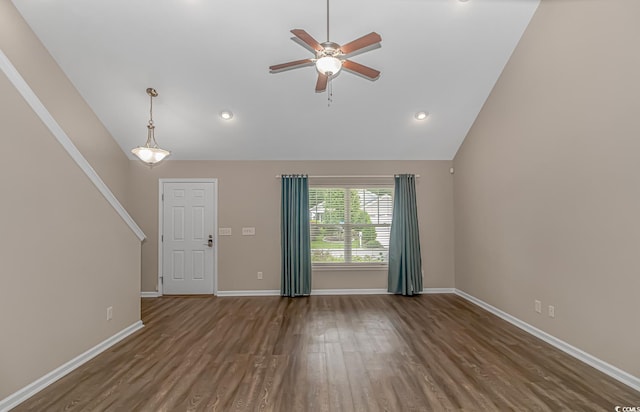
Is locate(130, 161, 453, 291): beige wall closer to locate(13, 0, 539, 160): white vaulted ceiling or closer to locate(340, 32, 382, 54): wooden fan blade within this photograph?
locate(13, 0, 539, 160): white vaulted ceiling

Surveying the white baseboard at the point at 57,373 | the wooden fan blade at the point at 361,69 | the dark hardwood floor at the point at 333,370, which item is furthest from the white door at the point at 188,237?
the wooden fan blade at the point at 361,69

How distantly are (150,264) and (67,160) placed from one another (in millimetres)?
3236

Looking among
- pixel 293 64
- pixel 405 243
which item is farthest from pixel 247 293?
pixel 293 64

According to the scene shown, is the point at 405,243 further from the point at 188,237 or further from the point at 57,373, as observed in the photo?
the point at 57,373

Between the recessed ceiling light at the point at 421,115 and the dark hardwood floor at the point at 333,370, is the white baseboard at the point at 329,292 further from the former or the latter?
the recessed ceiling light at the point at 421,115

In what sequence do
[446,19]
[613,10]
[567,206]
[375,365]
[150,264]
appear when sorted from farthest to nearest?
[150,264] < [446,19] < [567,206] < [375,365] < [613,10]

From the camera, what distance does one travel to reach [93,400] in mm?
2344

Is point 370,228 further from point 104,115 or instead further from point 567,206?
point 104,115

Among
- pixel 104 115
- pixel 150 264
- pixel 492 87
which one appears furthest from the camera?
pixel 150 264

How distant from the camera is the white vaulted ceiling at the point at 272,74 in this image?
3.38m

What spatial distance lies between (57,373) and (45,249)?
42.4 inches

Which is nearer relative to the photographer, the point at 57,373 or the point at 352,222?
the point at 57,373

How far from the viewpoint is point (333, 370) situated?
2.77 m

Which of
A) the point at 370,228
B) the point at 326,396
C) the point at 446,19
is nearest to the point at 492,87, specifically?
the point at 446,19
